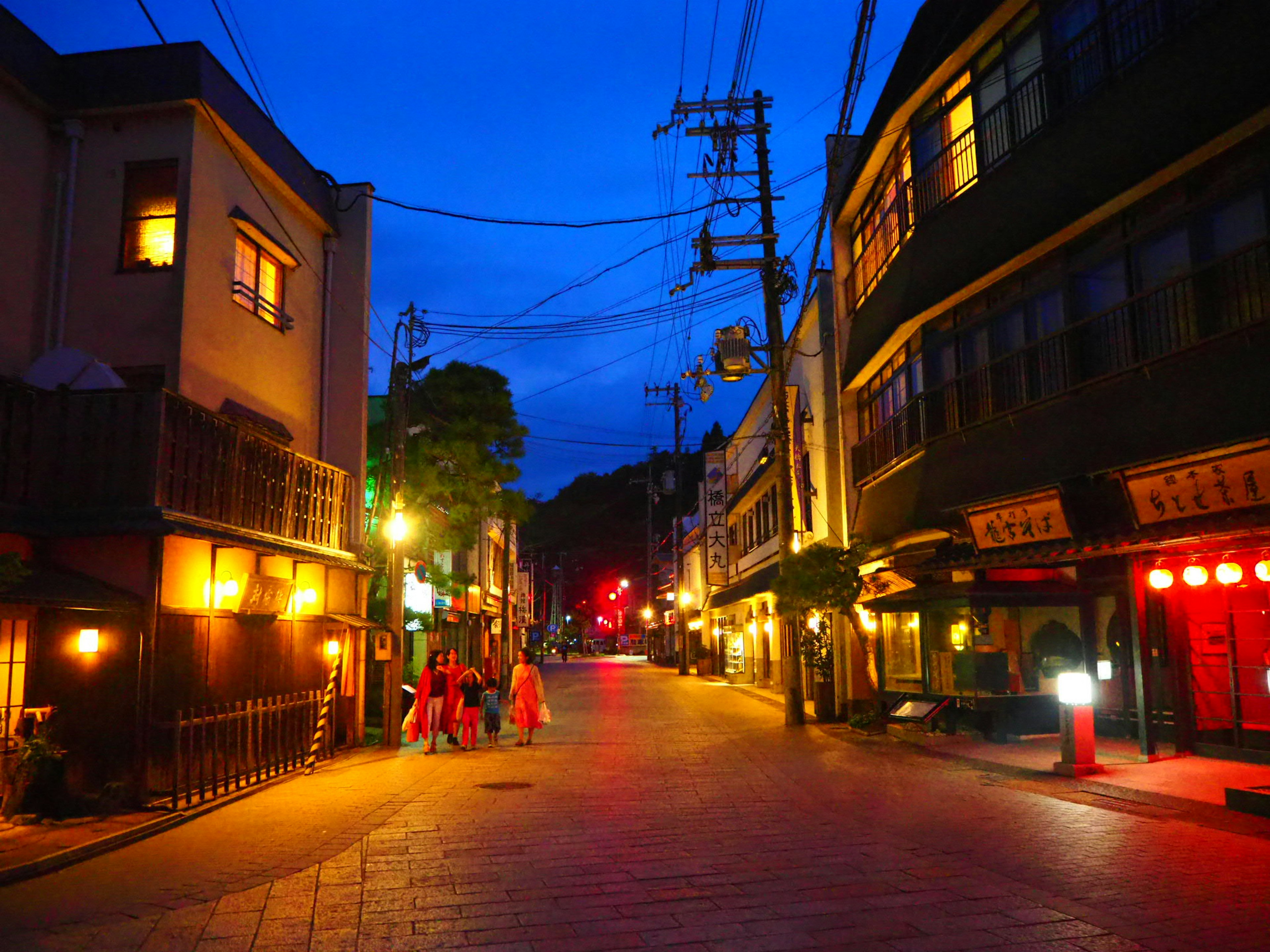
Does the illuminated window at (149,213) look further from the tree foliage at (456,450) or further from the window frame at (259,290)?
the tree foliage at (456,450)

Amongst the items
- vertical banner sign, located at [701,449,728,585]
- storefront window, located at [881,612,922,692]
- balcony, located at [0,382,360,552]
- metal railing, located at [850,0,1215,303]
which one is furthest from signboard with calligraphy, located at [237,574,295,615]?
vertical banner sign, located at [701,449,728,585]

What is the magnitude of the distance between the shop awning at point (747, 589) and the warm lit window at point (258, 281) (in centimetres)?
1194

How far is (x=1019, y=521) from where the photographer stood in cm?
1537

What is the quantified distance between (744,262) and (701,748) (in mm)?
11682


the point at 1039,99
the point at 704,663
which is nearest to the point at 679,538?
the point at 704,663

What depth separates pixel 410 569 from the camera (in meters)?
25.7

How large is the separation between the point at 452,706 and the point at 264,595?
5484mm

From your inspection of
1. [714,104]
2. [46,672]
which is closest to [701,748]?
[46,672]

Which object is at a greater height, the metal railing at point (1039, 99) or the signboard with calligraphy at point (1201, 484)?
the metal railing at point (1039, 99)

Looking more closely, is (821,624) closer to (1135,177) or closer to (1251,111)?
(1135,177)

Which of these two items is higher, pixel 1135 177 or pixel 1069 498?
pixel 1135 177

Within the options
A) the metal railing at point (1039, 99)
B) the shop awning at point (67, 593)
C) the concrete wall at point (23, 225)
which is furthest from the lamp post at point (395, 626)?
the metal railing at point (1039, 99)

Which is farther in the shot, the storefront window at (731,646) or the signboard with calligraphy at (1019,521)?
the storefront window at (731,646)

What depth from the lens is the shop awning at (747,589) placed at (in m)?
32.2
